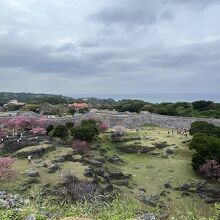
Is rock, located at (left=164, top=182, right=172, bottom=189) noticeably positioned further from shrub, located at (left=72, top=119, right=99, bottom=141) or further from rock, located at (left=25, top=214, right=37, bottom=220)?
rock, located at (left=25, top=214, right=37, bottom=220)

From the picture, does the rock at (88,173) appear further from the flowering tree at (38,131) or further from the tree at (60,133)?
the flowering tree at (38,131)

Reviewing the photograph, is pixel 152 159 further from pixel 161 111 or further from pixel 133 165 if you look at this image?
pixel 161 111

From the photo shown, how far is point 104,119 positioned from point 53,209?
4836cm

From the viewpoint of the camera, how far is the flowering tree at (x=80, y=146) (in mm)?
42875

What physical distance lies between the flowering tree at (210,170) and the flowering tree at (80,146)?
11.5m

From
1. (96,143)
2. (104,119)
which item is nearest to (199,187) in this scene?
(96,143)

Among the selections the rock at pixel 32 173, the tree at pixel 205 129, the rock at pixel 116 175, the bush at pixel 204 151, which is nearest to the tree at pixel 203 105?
the tree at pixel 205 129

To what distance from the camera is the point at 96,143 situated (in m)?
46.8

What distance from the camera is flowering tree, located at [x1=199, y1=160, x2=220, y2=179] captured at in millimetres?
38031

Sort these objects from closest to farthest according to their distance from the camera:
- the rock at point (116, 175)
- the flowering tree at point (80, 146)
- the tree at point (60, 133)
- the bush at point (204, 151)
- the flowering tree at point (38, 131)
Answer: the rock at point (116, 175) < the bush at point (204, 151) < the flowering tree at point (80, 146) < the tree at point (60, 133) < the flowering tree at point (38, 131)

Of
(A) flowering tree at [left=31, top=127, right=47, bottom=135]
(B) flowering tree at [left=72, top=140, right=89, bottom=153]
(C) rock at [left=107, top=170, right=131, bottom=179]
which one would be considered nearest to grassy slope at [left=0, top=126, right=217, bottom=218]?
(C) rock at [left=107, top=170, right=131, bottom=179]

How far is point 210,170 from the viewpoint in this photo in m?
38.5

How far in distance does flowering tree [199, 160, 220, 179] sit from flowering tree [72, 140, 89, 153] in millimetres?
11521

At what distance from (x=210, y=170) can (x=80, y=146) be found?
1281 cm
